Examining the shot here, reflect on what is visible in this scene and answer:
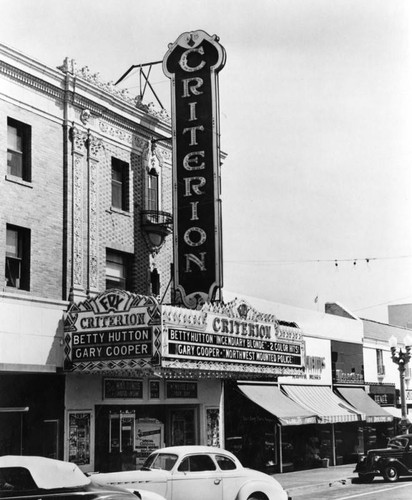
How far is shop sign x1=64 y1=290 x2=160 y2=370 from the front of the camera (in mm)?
18594

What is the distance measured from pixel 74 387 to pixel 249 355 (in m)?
5.38

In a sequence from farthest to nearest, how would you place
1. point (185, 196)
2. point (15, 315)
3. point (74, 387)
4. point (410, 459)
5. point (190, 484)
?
point (410, 459), point (185, 196), point (74, 387), point (15, 315), point (190, 484)

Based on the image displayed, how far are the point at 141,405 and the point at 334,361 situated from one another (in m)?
12.4

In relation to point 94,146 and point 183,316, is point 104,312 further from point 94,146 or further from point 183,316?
point 94,146

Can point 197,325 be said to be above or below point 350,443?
above

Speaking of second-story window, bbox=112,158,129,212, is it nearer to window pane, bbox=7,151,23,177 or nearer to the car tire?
window pane, bbox=7,151,23,177

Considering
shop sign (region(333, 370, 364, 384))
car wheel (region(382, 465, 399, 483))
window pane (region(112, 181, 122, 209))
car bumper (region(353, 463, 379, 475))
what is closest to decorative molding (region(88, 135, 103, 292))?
window pane (region(112, 181, 122, 209))

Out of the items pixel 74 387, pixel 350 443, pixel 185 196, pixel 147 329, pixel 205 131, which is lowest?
pixel 350 443

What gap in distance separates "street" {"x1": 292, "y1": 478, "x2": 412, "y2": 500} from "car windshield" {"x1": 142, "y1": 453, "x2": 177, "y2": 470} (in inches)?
290

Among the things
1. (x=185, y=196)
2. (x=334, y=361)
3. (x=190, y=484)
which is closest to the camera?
(x=190, y=484)

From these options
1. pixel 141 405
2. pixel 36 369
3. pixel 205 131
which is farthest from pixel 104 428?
pixel 205 131

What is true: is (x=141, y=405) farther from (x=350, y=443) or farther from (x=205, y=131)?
(x=350, y=443)

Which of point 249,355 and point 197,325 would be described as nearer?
point 197,325

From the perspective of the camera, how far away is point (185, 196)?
2230cm
